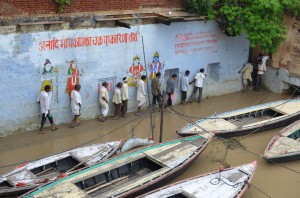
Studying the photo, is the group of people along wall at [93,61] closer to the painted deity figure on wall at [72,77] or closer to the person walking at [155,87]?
the painted deity figure on wall at [72,77]

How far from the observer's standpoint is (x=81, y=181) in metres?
10.2

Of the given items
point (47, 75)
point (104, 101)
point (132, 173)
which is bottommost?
point (132, 173)

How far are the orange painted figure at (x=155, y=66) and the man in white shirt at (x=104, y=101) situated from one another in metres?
2.03

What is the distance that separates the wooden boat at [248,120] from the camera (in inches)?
527

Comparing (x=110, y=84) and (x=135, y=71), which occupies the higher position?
(x=135, y=71)

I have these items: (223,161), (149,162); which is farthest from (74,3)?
(223,161)

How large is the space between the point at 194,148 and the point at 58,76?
4866 mm

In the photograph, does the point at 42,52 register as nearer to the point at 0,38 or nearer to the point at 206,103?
the point at 0,38

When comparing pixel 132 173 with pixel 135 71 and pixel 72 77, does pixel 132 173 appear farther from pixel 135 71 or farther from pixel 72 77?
pixel 135 71

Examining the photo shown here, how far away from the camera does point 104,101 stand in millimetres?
14305

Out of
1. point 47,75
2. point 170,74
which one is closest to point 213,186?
point 47,75

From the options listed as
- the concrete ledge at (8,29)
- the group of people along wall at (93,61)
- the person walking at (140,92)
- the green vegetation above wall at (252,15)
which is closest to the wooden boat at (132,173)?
the person walking at (140,92)

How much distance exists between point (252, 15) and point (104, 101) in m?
6.02

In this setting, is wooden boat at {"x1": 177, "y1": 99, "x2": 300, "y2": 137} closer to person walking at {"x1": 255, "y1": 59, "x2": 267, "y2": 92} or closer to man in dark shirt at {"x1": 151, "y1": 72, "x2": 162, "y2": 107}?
man in dark shirt at {"x1": 151, "y1": 72, "x2": 162, "y2": 107}
